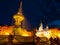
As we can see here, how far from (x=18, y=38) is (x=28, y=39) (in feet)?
3.19

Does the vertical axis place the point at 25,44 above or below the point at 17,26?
below

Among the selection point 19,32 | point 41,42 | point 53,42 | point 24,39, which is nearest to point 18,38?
point 24,39

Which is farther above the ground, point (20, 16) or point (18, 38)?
point (20, 16)

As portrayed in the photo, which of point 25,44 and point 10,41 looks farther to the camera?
point 25,44

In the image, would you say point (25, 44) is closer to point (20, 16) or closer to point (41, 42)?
point (41, 42)

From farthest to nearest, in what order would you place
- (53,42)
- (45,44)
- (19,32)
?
(19,32) → (45,44) → (53,42)

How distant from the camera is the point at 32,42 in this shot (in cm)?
1677

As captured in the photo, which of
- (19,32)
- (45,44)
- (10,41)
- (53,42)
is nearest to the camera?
(10,41)

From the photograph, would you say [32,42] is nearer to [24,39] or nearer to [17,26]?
[24,39]

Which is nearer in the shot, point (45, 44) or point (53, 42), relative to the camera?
point (53, 42)

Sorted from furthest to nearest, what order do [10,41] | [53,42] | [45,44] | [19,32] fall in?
[19,32], [45,44], [53,42], [10,41]

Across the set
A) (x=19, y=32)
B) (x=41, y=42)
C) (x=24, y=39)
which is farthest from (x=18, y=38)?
(x=19, y=32)

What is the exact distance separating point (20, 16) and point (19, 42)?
8818 mm

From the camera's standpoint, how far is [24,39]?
17609mm
